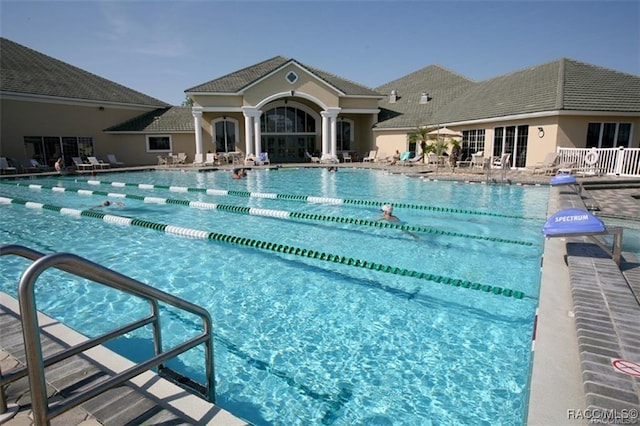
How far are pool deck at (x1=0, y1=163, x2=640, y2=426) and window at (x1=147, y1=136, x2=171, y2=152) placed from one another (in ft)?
85.1

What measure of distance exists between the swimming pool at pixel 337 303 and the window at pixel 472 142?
39.6ft

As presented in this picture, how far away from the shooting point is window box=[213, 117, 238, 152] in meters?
28.1

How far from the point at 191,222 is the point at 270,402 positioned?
7515 mm

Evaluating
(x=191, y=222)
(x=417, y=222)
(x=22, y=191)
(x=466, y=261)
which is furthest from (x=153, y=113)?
(x=466, y=261)

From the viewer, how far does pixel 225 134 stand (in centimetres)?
2842

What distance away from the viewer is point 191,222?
10.2 metres

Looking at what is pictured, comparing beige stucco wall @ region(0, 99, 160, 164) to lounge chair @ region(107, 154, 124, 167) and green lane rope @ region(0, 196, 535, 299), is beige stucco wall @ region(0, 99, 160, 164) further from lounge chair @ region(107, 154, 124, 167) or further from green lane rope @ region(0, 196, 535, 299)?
green lane rope @ region(0, 196, 535, 299)

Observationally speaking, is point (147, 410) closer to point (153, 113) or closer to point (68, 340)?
point (68, 340)

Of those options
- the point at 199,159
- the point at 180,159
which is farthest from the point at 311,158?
the point at 180,159

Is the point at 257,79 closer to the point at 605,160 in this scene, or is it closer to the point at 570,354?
the point at 605,160

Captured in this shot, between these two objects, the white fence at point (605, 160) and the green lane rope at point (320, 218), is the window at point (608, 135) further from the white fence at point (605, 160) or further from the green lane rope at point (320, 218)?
the green lane rope at point (320, 218)

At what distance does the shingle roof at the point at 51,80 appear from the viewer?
23234mm

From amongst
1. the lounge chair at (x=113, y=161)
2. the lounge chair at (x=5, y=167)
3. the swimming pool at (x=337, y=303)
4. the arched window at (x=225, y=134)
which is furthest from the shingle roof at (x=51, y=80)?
the swimming pool at (x=337, y=303)

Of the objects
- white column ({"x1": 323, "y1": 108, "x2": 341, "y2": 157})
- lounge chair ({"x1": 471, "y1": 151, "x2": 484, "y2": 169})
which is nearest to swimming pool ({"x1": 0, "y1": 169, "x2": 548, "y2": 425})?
lounge chair ({"x1": 471, "y1": 151, "x2": 484, "y2": 169})
